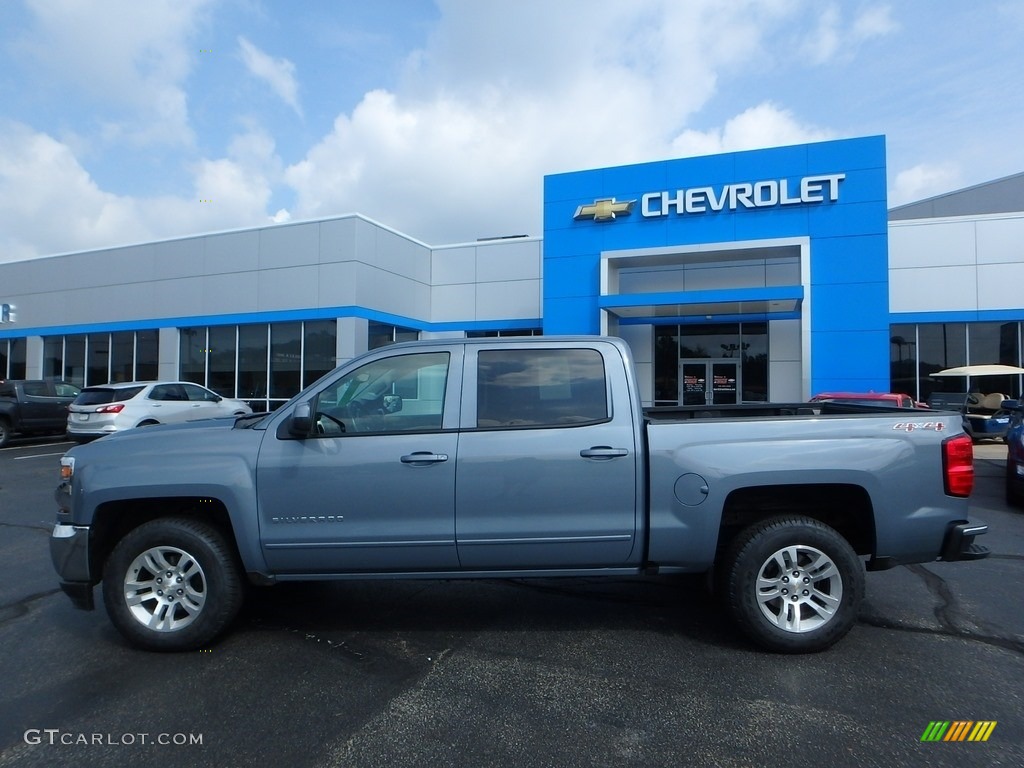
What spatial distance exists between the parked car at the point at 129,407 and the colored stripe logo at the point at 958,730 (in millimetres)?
12869

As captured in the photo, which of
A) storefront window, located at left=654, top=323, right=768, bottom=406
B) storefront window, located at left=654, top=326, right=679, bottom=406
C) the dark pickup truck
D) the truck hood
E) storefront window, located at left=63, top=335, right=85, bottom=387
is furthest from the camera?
storefront window, located at left=63, top=335, right=85, bottom=387

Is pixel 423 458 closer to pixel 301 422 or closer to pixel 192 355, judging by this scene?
pixel 301 422

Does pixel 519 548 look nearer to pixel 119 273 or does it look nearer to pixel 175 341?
pixel 175 341

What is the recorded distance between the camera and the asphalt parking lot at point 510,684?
9.32ft

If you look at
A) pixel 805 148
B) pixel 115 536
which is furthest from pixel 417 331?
pixel 115 536

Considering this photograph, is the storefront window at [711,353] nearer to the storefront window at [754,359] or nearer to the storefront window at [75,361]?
the storefront window at [754,359]

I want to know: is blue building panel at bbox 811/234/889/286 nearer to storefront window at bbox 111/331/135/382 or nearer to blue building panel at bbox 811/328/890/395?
blue building panel at bbox 811/328/890/395

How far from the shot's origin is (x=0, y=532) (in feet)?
23.2

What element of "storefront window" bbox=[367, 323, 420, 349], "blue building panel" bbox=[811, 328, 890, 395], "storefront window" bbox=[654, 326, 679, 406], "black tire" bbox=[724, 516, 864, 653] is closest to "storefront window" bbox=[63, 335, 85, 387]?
"storefront window" bbox=[367, 323, 420, 349]

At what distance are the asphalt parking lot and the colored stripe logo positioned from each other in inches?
1.4

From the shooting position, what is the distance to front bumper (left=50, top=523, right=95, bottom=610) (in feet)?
12.5

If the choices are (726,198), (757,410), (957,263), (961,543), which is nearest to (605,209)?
(726,198)

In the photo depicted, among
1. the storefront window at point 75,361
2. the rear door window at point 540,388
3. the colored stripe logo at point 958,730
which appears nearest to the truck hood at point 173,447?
the rear door window at point 540,388

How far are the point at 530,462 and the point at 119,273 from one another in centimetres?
2312
